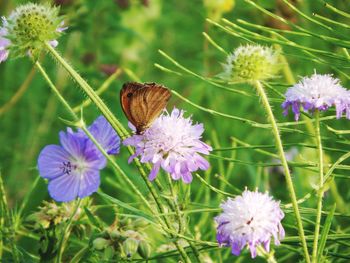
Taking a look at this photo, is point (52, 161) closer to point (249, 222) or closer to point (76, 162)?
point (76, 162)

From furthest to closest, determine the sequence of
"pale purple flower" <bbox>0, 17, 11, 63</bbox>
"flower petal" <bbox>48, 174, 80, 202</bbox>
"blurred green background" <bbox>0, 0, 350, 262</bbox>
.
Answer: "blurred green background" <bbox>0, 0, 350, 262</bbox> → "flower petal" <bbox>48, 174, 80, 202</bbox> → "pale purple flower" <bbox>0, 17, 11, 63</bbox>

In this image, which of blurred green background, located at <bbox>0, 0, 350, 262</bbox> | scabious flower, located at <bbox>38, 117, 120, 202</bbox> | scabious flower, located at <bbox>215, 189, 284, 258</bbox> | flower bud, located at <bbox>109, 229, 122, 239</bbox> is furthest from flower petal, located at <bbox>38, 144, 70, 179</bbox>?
blurred green background, located at <bbox>0, 0, 350, 262</bbox>

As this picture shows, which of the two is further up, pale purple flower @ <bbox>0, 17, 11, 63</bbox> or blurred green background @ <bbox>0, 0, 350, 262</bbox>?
blurred green background @ <bbox>0, 0, 350, 262</bbox>

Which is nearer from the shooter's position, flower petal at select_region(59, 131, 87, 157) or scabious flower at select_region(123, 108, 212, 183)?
scabious flower at select_region(123, 108, 212, 183)

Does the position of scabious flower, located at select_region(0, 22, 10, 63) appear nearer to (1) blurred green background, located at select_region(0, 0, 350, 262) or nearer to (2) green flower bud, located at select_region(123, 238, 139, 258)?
(2) green flower bud, located at select_region(123, 238, 139, 258)

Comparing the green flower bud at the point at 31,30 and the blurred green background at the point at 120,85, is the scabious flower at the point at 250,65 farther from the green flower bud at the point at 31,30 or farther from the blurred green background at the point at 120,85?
the blurred green background at the point at 120,85

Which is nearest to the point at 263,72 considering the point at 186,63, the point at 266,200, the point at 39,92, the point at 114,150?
the point at 266,200

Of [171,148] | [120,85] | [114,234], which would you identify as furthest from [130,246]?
[120,85]
